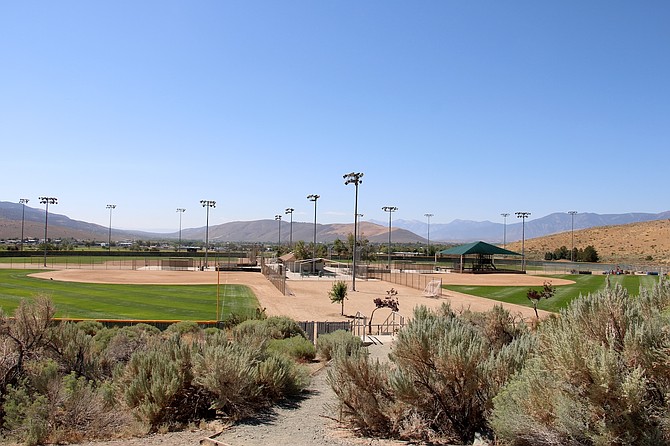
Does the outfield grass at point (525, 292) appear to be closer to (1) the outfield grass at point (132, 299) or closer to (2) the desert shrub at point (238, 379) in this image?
(1) the outfield grass at point (132, 299)

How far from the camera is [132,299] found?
135 feet

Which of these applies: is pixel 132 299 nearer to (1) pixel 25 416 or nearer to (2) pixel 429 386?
(1) pixel 25 416

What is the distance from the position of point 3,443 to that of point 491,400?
8.35 meters

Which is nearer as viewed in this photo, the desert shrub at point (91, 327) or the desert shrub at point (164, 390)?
the desert shrub at point (164, 390)

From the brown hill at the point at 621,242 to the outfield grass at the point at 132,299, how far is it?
3698 inches

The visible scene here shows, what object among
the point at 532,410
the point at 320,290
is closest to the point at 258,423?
the point at 532,410

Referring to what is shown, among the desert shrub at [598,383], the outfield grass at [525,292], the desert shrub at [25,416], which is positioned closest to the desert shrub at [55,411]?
the desert shrub at [25,416]

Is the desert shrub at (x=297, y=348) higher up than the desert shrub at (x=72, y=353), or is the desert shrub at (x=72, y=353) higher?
the desert shrub at (x=72, y=353)

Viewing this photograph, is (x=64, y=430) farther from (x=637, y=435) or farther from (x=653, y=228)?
(x=653, y=228)

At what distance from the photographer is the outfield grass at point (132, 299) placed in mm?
33281

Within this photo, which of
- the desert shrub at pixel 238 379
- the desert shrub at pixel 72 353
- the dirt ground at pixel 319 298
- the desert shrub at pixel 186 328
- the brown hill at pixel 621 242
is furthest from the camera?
the brown hill at pixel 621 242

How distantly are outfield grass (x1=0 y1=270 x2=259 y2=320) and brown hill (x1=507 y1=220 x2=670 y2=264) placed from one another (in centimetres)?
9392

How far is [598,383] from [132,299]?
128 feet

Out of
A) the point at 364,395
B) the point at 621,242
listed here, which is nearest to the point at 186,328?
the point at 364,395
